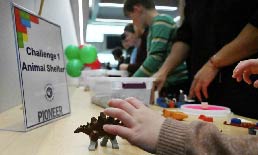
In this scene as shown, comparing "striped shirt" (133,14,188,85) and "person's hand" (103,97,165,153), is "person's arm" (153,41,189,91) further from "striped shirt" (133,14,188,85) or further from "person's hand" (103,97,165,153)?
"person's hand" (103,97,165,153)

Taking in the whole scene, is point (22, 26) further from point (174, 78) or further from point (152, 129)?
point (174, 78)

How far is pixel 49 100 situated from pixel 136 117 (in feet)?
1.23

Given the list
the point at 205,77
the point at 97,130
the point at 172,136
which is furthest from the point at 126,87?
the point at 172,136

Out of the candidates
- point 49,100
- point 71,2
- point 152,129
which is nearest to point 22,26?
point 49,100

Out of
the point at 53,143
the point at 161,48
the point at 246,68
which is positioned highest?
the point at 161,48

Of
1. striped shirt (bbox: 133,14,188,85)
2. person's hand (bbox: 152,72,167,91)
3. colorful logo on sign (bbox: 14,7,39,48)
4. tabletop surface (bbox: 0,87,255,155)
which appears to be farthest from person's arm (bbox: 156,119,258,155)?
striped shirt (bbox: 133,14,188,85)

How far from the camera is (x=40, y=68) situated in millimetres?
772

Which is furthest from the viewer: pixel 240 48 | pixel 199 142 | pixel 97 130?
pixel 240 48

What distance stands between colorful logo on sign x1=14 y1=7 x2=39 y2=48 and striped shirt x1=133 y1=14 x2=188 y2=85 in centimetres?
90

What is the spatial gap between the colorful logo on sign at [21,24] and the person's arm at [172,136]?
328 mm

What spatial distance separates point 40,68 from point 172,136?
455 mm

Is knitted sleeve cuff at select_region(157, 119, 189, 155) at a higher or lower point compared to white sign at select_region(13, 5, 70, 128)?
lower

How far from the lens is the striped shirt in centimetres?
157

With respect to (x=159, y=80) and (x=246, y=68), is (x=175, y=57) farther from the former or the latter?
(x=246, y=68)
